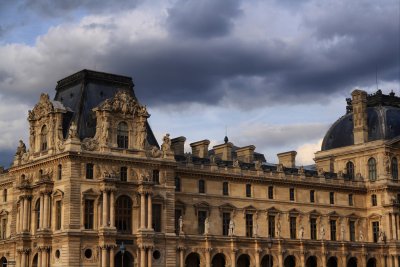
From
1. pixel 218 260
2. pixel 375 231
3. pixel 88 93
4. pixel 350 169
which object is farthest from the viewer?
pixel 350 169

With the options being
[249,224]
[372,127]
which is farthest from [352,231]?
[249,224]

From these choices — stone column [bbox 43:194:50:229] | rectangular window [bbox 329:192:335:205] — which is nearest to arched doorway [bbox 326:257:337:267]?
rectangular window [bbox 329:192:335:205]

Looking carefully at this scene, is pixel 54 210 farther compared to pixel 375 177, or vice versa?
pixel 375 177

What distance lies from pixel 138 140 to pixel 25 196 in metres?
13.9

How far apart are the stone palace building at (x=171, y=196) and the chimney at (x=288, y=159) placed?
0.16 m

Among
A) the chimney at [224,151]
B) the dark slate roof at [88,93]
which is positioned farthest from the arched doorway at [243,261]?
the dark slate roof at [88,93]

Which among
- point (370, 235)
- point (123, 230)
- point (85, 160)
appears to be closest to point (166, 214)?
point (123, 230)

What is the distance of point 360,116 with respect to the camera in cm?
11238

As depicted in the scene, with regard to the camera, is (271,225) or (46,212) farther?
(271,225)

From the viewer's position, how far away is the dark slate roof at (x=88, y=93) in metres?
86.0

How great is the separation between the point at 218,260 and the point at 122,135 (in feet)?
64.8

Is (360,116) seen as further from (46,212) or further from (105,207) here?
(46,212)

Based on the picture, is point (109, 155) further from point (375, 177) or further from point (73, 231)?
point (375, 177)

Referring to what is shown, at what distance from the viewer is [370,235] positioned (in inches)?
4250
